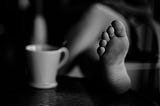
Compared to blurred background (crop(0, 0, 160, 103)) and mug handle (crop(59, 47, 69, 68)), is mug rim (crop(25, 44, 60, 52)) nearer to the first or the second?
mug handle (crop(59, 47, 69, 68))

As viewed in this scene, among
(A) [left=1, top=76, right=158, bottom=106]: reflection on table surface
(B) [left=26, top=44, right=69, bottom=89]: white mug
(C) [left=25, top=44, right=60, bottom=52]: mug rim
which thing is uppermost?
(C) [left=25, top=44, right=60, bottom=52]: mug rim

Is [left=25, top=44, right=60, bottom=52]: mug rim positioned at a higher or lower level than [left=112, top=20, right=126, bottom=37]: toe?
lower

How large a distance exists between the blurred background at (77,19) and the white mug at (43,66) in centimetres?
29

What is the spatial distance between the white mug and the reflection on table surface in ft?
0.06

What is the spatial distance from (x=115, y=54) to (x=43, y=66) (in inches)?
6.3

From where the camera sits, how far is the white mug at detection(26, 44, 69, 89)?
1.88 ft

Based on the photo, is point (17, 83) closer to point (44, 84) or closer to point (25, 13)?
point (44, 84)

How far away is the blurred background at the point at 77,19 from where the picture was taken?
2.99 feet

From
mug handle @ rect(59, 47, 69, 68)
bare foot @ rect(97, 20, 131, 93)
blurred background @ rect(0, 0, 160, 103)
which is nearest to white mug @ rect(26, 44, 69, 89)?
mug handle @ rect(59, 47, 69, 68)

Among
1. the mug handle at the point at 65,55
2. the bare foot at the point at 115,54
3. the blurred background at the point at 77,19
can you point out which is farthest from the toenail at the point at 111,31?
the blurred background at the point at 77,19

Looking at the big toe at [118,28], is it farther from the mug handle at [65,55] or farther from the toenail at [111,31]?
the mug handle at [65,55]

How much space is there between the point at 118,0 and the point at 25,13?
390mm

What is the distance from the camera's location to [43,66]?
0.58 meters

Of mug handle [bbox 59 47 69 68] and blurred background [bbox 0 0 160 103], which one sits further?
blurred background [bbox 0 0 160 103]
